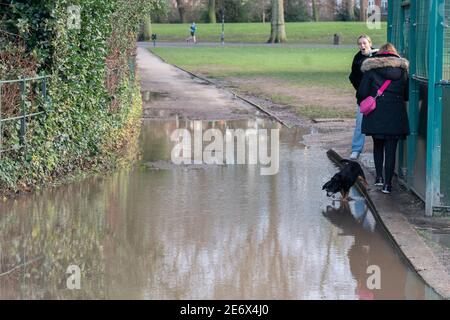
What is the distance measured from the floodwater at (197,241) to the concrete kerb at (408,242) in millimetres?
87

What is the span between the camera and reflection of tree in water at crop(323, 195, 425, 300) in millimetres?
7512

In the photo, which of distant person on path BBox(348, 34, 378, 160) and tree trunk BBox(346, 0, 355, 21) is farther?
tree trunk BBox(346, 0, 355, 21)

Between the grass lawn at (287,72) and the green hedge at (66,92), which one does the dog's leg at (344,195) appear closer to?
the green hedge at (66,92)

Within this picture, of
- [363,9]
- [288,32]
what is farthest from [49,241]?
[363,9]

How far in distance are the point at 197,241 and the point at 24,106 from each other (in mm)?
3254

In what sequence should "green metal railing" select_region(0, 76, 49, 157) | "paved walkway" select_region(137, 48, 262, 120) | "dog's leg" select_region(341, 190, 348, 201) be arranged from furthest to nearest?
1. "paved walkway" select_region(137, 48, 262, 120)
2. "dog's leg" select_region(341, 190, 348, 201)
3. "green metal railing" select_region(0, 76, 49, 157)

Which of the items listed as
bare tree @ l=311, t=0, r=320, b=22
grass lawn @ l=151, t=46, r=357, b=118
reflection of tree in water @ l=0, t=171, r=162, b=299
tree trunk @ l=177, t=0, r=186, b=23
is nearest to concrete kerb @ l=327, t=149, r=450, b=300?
reflection of tree in water @ l=0, t=171, r=162, b=299

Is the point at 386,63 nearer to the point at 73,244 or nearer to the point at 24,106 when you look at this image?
the point at 24,106

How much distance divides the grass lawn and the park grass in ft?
40.0

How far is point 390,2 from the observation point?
1325 cm

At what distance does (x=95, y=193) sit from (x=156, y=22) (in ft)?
286

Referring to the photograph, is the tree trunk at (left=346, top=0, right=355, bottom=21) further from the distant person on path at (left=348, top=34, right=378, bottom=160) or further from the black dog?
the black dog

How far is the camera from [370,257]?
8.65 m

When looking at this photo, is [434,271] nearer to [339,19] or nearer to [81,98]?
[81,98]
